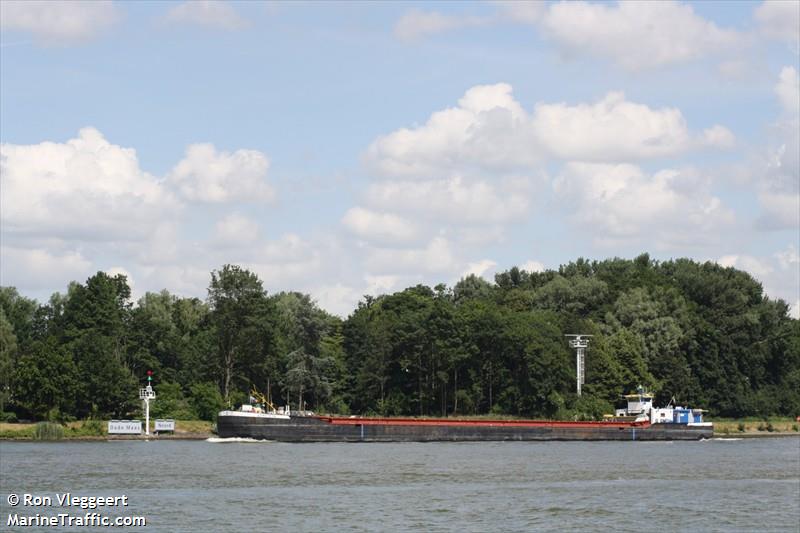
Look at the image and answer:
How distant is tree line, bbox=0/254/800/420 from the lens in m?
112

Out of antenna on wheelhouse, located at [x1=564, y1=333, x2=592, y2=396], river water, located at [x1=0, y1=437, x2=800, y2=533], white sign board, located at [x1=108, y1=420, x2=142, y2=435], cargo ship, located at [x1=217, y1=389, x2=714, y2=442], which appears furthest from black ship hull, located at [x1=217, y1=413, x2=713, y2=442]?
antenna on wheelhouse, located at [x1=564, y1=333, x2=592, y2=396]

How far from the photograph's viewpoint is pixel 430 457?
7875cm

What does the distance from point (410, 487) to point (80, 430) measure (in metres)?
54.8

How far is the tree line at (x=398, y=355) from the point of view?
11250 centimetres

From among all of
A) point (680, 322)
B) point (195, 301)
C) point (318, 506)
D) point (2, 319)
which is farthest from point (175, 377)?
point (318, 506)

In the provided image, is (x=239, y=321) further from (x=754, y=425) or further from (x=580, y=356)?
(x=754, y=425)

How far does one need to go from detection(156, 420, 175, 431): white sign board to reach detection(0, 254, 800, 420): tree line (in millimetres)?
4635

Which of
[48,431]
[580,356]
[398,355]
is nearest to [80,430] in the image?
[48,431]

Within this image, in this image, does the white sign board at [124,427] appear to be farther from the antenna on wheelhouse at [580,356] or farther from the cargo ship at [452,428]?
the antenna on wheelhouse at [580,356]

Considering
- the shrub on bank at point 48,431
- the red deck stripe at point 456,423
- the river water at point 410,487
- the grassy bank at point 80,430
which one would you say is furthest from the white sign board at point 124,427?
the red deck stripe at point 456,423

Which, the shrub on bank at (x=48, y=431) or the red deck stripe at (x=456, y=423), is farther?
the shrub on bank at (x=48, y=431)

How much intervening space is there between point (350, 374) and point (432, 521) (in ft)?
290

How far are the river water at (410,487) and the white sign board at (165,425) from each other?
18.7m

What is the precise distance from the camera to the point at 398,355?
→ 132000 mm
